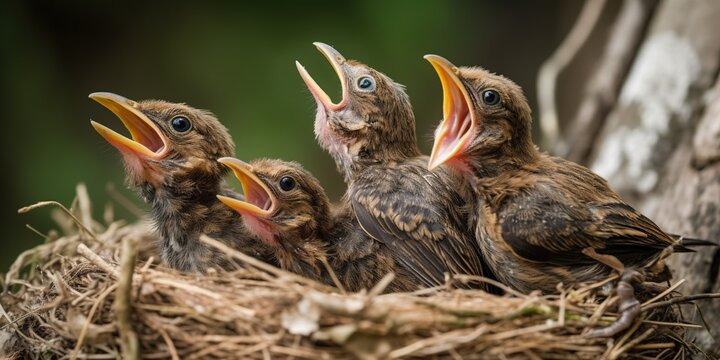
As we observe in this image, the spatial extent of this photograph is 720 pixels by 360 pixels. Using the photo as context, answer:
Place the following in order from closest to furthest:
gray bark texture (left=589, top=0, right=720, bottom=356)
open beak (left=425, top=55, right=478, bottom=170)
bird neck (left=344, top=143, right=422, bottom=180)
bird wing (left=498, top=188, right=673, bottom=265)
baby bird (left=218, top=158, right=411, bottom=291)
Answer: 1. bird wing (left=498, top=188, right=673, bottom=265)
2. open beak (left=425, top=55, right=478, bottom=170)
3. baby bird (left=218, top=158, right=411, bottom=291)
4. bird neck (left=344, top=143, right=422, bottom=180)
5. gray bark texture (left=589, top=0, right=720, bottom=356)

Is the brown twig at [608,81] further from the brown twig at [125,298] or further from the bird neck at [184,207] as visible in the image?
the brown twig at [125,298]

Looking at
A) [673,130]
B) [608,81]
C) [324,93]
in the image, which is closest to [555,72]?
[608,81]

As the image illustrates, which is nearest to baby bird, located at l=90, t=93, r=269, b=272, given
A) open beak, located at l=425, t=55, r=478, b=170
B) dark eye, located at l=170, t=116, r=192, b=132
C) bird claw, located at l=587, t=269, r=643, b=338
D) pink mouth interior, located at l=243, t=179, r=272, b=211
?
dark eye, located at l=170, t=116, r=192, b=132

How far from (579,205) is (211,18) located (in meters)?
4.53

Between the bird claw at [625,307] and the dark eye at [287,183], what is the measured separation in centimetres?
125

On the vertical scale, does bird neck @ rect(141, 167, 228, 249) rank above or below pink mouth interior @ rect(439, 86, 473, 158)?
below

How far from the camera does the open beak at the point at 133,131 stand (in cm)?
288

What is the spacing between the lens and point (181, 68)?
655 centimetres

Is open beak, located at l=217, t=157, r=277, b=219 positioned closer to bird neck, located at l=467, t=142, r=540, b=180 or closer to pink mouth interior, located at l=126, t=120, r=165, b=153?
pink mouth interior, located at l=126, t=120, r=165, b=153

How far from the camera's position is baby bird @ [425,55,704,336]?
2475 millimetres

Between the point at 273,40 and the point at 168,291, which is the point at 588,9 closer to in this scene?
the point at 273,40

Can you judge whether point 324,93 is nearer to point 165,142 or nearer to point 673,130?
point 165,142

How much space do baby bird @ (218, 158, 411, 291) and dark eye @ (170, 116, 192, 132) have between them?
32 cm

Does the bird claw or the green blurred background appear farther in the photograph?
the green blurred background
